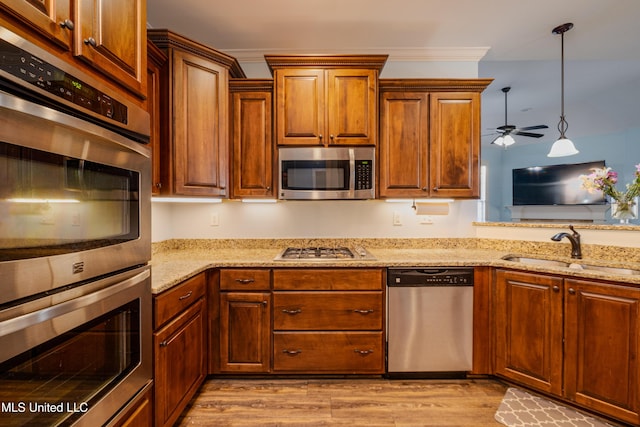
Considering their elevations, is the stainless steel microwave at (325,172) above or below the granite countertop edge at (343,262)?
above

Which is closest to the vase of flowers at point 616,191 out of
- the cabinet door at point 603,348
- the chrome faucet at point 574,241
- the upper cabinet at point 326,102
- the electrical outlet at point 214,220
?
the chrome faucet at point 574,241

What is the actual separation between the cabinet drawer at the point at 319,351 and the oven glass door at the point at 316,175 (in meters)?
1.08

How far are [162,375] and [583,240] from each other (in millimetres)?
2913

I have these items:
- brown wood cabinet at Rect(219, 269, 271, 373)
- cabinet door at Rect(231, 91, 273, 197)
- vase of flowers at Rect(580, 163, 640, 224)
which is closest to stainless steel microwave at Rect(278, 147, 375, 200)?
cabinet door at Rect(231, 91, 273, 197)

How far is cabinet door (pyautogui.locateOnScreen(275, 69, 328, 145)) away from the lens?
2289 mm

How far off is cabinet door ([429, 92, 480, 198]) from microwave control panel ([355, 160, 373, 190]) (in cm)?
52

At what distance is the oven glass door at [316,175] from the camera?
90.5 inches

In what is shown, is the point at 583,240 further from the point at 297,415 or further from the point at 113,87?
the point at 113,87

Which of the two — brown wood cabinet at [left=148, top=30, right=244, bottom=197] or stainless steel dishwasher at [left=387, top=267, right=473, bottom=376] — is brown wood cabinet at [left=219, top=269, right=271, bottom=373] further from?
stainless steel dishwasher at [left=387, top=267, right=473, bottom=376]

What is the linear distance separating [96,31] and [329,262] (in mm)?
1679

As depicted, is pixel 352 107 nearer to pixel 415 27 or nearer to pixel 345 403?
pixel 415 27

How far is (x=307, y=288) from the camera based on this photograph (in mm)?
2098

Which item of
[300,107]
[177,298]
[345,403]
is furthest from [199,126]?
[345,403]

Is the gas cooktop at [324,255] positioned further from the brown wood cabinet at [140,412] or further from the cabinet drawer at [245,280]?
the brown wood cabinet at [140,412]
